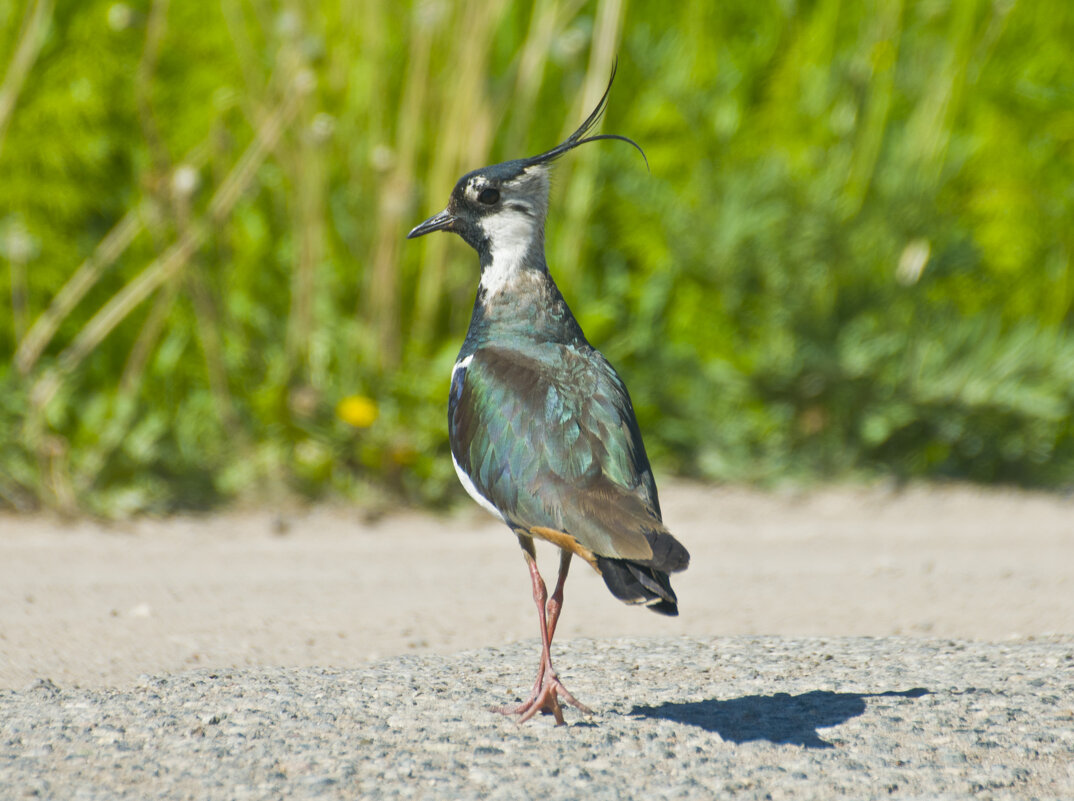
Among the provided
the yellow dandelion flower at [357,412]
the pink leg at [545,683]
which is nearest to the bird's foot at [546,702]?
the pink leg at [545,683]

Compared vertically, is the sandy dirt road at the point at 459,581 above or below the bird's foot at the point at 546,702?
above

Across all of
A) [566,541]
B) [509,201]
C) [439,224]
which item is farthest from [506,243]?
[566,541]

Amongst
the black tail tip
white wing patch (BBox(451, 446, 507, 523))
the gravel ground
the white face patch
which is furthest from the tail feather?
the white face patch

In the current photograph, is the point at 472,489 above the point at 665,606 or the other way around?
above

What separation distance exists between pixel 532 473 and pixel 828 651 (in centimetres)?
138

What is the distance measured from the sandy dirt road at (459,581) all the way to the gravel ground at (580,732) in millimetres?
514

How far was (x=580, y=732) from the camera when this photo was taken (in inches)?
129

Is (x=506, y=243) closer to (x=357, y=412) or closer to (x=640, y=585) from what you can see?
(x=640, y=585)

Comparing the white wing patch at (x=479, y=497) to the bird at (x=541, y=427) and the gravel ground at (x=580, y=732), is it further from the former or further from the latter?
the gravel ground at (x=580, y=732)

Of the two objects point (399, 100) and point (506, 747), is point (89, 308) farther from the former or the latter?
point (506, 747)

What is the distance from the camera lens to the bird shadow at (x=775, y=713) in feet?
10.7

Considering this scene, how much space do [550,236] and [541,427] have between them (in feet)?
12.6

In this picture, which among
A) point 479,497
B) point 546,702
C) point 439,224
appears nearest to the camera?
point 546,702

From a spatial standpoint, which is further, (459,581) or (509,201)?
(459,581)
